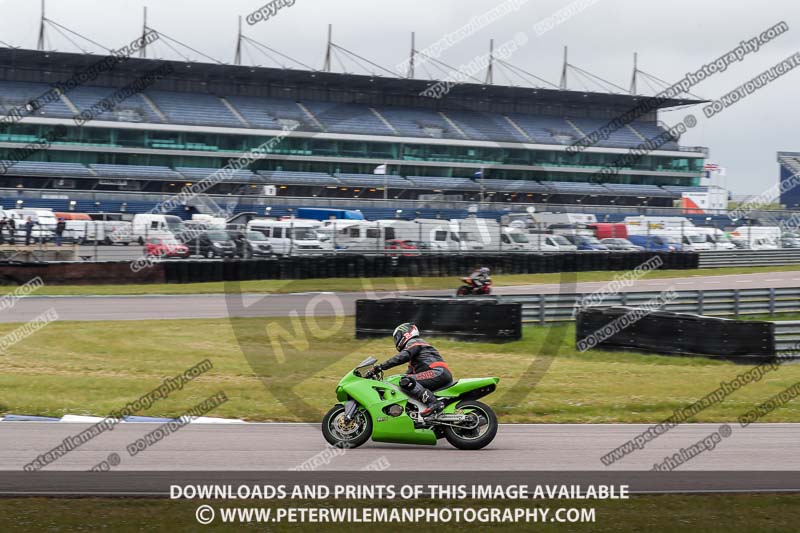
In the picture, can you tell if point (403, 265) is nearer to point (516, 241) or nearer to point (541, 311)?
point (516, 241)

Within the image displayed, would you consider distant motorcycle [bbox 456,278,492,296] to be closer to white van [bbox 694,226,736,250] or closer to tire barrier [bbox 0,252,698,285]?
tire barrier [bbox 0,252,698,285]

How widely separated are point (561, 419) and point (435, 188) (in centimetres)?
6265

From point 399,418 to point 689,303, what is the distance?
1494cm

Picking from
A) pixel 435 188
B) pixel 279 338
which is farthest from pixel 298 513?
pixel 435 188

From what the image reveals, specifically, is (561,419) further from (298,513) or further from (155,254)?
(155,254)

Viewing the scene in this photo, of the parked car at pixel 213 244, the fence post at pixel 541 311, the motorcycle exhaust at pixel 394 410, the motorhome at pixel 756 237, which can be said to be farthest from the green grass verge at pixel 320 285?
the motorcycle exhaust at pixel 394 410

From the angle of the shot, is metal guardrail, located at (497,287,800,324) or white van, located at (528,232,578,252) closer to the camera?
metal guardrail, located at (497,287,800,324)

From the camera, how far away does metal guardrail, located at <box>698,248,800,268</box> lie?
39.6 m

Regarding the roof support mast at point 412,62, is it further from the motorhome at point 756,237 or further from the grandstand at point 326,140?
the motorhome at point 756,237

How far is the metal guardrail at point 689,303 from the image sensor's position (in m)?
21.2

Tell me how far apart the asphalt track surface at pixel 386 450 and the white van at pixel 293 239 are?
77.8 ft

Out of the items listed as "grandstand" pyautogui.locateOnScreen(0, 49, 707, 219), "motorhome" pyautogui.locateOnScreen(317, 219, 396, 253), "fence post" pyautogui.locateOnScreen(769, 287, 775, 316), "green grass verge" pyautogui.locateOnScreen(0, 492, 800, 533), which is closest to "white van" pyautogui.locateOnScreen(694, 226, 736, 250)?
"grandstand" pyautogui.locateOnScreen(0, 49, 707, 219)

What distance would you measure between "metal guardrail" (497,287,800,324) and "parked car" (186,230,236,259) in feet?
50.9

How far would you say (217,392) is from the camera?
538 inches
